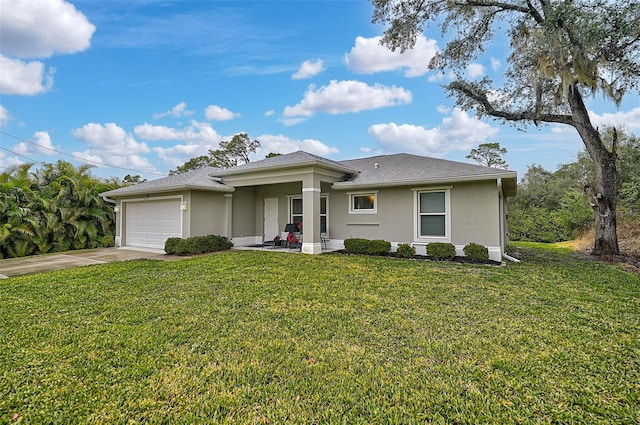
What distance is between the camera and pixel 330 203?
1184cm

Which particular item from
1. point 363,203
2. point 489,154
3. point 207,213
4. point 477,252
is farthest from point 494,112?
point 489,154

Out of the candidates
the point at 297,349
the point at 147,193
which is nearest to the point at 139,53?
the point at 147,193

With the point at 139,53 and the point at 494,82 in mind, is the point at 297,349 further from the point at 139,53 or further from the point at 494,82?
the point at 139,53

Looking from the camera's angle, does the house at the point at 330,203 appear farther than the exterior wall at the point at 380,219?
No

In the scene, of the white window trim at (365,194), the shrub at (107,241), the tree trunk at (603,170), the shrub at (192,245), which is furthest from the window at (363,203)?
the shrub at (107,241)

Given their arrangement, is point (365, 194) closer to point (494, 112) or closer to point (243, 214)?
point (243, 214)

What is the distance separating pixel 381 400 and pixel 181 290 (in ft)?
14.8

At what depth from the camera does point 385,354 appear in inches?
125

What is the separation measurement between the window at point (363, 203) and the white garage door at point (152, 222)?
6.82 metres

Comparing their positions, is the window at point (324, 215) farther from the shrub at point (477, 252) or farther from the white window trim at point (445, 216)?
the shrub at point (477, 252)

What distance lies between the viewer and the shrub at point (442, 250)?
9.02 m

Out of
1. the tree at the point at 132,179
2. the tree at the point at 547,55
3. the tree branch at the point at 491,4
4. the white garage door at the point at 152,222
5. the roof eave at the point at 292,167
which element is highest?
the tree branch at the point at 491,4

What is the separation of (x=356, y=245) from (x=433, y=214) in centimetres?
278

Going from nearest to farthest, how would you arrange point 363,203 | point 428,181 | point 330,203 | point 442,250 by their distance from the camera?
point 442,250 < point 428,181 < point 363,203 < point 330,203
